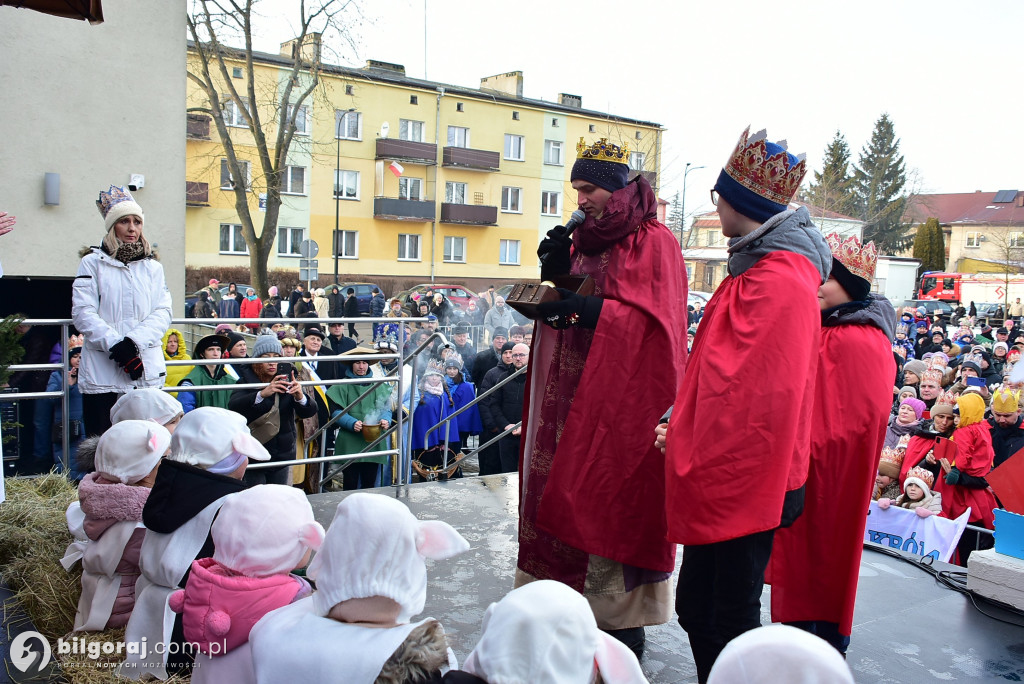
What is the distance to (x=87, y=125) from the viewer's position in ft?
28.7

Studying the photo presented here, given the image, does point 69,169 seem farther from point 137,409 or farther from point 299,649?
point 299,649

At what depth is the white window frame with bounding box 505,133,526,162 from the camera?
4297 cm

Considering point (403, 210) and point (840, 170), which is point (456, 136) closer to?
point (403, 210)

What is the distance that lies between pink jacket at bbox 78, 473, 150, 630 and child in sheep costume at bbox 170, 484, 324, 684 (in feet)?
2.50

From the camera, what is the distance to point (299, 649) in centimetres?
203

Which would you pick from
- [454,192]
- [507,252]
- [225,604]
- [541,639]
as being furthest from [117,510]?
[507,252]

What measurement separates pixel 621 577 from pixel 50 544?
2710mm

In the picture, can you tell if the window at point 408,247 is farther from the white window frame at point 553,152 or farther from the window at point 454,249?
the white window frame at point 553,152

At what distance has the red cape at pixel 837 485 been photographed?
9.74 feet

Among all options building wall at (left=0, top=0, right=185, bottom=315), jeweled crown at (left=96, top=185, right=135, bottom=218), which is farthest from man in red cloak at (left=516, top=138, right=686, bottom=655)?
building wall at (left=0, top=0, right=185, bottom=315)

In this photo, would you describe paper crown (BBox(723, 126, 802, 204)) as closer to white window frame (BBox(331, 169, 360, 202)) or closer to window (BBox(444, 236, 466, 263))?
white window frame (BBox(331, 169, 360, 202))

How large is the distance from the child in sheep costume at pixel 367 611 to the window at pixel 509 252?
42.1 meters

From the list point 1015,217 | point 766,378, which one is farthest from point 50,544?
point 1015,217

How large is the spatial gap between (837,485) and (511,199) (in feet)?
137
